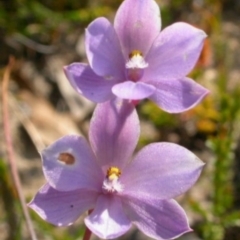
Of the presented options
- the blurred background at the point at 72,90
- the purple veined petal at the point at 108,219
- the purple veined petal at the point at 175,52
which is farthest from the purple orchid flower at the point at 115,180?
the blurred background at the point at 72,90

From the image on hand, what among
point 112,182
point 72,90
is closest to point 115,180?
point 112,182

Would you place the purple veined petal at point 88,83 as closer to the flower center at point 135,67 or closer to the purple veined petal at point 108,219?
the flower center at point 135,67

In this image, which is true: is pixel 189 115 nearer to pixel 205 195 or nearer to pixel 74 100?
pixel 205 195

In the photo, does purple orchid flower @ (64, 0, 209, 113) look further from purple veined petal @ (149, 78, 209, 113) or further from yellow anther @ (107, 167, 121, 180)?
yellow anther @ (107, 167, 121, 180)

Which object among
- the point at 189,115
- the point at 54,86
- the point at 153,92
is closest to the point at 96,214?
the point at 153,92

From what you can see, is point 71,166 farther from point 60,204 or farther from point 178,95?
point 178,95
